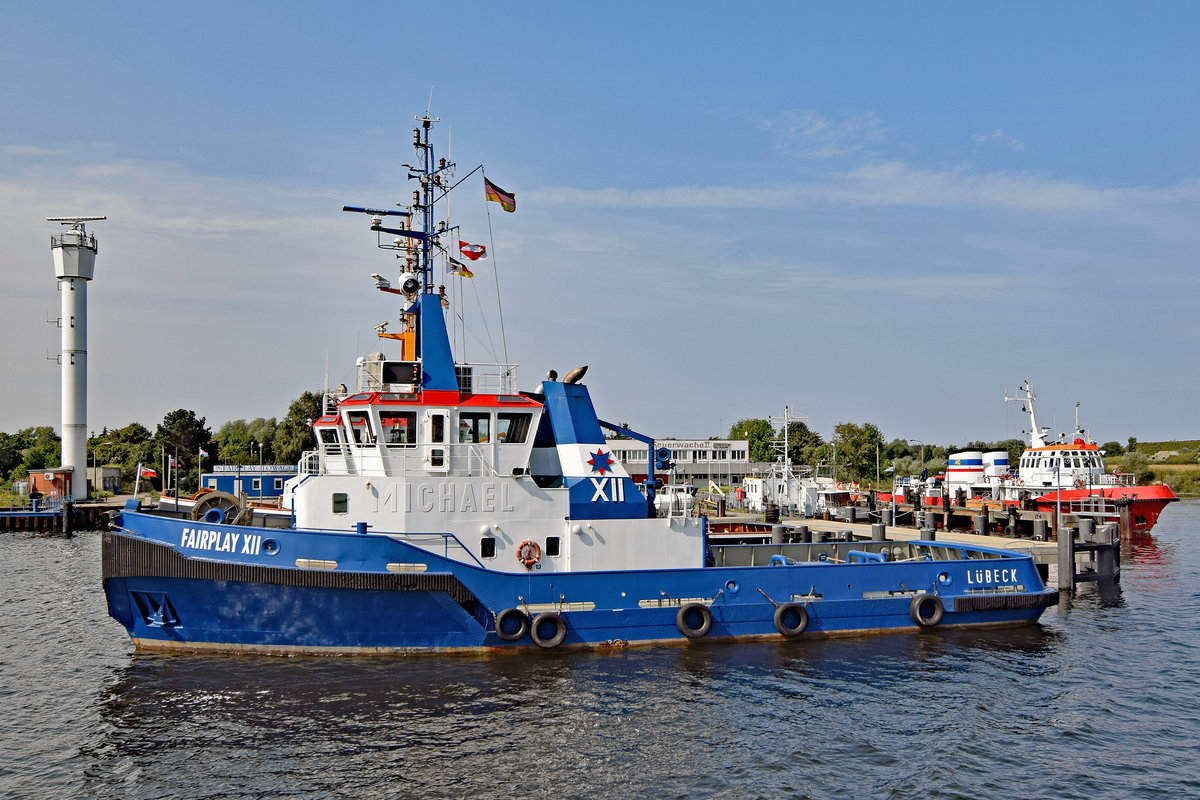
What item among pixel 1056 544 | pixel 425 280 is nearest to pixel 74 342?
pixel 425 280

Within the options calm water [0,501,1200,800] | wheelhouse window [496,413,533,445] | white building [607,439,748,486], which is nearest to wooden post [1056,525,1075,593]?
calm water [0,501,1200,800]

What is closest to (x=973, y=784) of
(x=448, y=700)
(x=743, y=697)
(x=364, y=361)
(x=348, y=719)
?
(x=743, y=697)

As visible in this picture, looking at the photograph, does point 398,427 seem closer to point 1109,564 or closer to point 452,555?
point 452,555

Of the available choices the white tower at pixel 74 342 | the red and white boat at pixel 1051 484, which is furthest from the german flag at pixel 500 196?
the white tower at pixel 74 342

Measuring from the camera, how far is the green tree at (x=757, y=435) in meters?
79.6

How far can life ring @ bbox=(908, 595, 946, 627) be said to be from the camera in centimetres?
1675

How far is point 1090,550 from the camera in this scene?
2291 cm

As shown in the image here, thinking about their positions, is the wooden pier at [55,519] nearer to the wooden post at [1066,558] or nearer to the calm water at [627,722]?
the calm water at [627,722]

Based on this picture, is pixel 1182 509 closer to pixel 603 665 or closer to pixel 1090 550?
pixel 1090 550

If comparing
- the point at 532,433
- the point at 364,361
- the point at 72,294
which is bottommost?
the point at 532,433

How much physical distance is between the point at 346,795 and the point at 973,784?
24.3ft

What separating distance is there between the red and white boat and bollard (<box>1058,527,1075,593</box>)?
525 inches

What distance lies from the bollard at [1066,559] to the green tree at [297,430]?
47.0 m

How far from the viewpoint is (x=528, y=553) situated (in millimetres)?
15250
